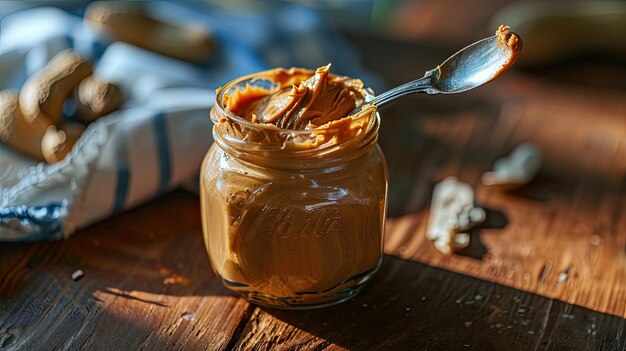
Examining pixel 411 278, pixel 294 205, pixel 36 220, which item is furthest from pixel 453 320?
pixel 36 220

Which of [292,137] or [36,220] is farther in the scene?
[36,220]

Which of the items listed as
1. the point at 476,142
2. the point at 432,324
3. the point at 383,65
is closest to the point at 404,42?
the point at 383,65

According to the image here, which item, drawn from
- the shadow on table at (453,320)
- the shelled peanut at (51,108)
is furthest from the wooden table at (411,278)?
the shelled peanut at (51,108)

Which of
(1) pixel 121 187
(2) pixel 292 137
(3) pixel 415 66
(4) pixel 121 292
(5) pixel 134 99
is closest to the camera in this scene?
(2) pixel 292 137

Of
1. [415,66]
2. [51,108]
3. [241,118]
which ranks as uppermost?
[241,118]

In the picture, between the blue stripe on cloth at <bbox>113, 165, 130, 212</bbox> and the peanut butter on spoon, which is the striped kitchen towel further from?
the peanut butter on spoon

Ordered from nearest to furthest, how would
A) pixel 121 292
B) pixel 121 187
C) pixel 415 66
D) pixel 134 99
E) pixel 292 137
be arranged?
pixel 292 137, pixel 121 292, pixel 121 187, pixel 134 99, pixel 415 66

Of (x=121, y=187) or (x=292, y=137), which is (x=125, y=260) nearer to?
(x=121, y=187)
